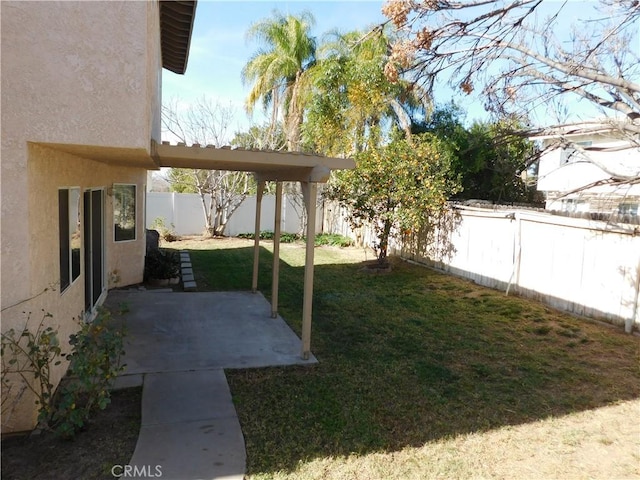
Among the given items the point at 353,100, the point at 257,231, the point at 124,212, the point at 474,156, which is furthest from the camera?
the point at 474,156

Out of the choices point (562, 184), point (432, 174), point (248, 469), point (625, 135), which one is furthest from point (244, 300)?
point (562, 184)

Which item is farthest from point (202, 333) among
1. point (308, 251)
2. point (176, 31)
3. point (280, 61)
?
point (280, 61)

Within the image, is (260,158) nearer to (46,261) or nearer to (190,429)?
(46,261)

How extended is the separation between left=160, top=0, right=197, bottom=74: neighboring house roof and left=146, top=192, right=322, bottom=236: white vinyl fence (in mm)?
9150

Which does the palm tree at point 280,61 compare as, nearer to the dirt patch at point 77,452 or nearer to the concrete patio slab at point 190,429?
the concrete patio slab at point 190,429

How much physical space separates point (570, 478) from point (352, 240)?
613 inches

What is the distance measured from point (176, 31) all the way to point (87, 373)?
7.56m

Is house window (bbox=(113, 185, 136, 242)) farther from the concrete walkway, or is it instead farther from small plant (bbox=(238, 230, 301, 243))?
small plant (bbox=(238, 230, 301, 243))

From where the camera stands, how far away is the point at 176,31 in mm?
9086

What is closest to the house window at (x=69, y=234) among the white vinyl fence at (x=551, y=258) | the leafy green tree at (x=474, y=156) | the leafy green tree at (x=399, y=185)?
the leafy green tree at (x=399, y=185)

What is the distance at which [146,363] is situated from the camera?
19.7ft

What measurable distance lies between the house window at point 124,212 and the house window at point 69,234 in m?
3.41

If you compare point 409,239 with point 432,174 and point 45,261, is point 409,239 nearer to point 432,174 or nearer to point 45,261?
point 432,174

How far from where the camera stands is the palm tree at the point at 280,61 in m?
20.1
